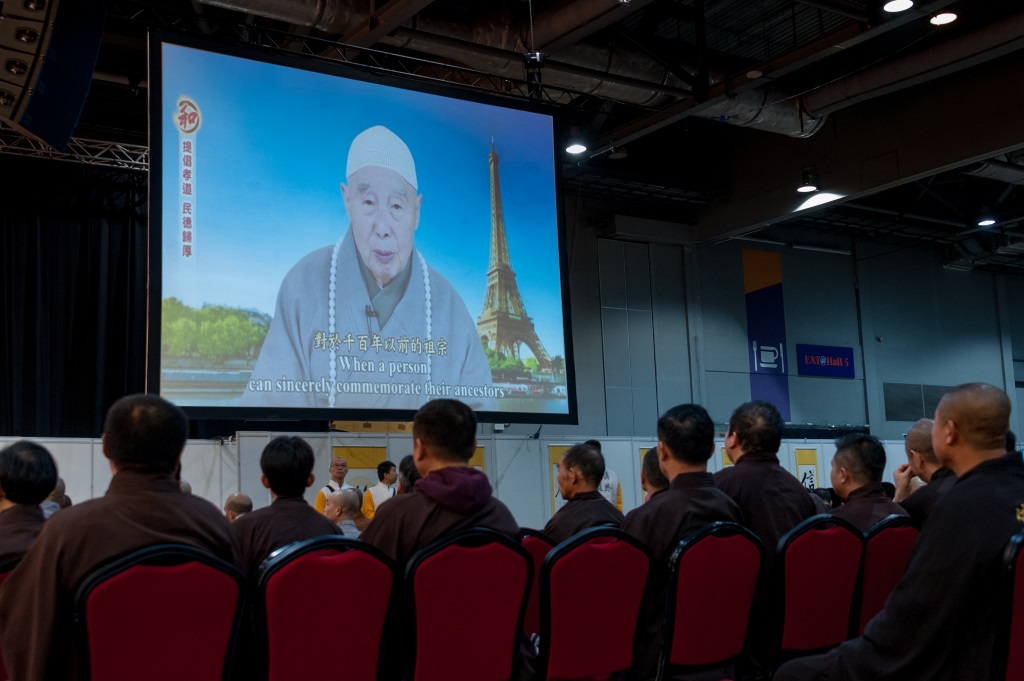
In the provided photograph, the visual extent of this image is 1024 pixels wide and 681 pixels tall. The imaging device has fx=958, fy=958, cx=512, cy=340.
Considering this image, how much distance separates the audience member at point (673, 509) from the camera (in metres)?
3.08

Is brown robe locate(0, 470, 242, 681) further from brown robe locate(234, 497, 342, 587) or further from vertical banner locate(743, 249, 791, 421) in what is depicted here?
vertical banner locate(743, 249, 791, 421)

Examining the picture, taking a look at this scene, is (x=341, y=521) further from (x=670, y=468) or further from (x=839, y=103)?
(x=839, y=103)

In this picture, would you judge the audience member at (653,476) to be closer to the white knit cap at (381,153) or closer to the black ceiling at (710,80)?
the white knit cap at (381,153)

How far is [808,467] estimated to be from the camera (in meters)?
13.7

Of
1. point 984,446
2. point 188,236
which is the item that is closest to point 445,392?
point 188,236

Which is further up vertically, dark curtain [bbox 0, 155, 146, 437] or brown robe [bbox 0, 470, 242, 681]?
dark curtain [bbox 0, 155, 146, 437]

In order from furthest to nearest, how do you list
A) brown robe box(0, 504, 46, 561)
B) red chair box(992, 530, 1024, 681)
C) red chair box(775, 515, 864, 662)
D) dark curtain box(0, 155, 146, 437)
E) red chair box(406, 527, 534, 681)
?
dark curtain box(0, 155, 146, 437) → red chair box(775, 515, 864, 662) → brown robe box(0, 504, 46, 561) → red chair box(406, 527, 534, 681) → red chair box(992, 530, 1024, 681)

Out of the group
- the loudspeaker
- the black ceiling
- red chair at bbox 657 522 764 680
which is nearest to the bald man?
red chair at bbox 657 522 764 680

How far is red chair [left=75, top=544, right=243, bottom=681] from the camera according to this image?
1943 mm

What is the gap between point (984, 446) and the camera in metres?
2.29

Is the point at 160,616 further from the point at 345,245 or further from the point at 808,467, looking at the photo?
the point at 808,467

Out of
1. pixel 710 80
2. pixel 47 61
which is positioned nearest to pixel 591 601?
pixel 47 61

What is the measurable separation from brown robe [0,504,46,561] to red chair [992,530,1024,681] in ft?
7.98

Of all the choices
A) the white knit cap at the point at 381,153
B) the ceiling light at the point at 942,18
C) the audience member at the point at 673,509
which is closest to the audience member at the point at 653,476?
the audience member at the point at 673,509
